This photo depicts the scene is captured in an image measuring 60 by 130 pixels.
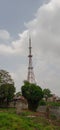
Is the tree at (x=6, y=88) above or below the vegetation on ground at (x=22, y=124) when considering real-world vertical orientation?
above

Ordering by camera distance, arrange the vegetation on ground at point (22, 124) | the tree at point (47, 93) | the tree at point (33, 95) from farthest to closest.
A: 1. the tree at point (47, 93)
2. the tree at point (33, 95)
3. the vegetation on ground at point (22, 124)

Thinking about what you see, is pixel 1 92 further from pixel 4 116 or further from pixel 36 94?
pixel 4 116

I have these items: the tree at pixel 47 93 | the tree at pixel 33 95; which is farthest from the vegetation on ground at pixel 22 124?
the tree at pixel 47 93

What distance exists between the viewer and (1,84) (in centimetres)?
5253

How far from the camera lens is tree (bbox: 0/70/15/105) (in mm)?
52000

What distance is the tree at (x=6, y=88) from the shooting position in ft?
171

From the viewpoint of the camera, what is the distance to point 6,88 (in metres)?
51.9

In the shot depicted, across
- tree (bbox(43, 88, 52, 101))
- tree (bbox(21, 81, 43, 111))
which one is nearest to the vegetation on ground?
tree (bbox(21, 81, 43, 111))


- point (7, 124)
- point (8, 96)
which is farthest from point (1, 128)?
point (8, 96)

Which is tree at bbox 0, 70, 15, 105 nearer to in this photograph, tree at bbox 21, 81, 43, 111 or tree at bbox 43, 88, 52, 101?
tree at bbox 21, 81, 43, 111

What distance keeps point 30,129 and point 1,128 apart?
2913 millimetres

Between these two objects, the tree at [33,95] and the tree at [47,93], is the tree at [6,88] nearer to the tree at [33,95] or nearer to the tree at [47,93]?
the tree at [33,95]

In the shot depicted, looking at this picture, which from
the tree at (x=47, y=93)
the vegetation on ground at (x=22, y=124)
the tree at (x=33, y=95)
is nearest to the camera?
the vegetation on ground at (x=22, y=124)

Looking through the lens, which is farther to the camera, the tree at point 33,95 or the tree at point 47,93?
the tree at point 47,93
